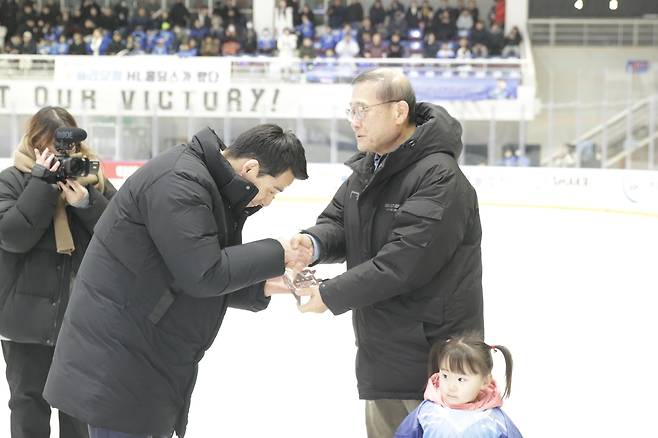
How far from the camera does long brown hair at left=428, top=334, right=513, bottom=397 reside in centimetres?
270

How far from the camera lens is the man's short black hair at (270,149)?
2496 mm

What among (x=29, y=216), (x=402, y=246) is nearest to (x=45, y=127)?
(x=29, y=216)

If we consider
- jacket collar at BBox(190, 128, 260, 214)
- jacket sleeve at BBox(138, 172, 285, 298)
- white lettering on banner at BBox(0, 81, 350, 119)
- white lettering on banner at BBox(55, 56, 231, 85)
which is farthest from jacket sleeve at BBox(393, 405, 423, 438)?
white lettering on banner at BBox(55, 56, 231, 85)

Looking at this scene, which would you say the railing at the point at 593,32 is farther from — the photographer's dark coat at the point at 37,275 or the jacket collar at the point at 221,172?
the jacket collar at the point at 221,172

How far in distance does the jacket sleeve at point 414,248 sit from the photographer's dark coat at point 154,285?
1.06ft

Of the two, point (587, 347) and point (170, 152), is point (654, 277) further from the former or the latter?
point (170, 152)

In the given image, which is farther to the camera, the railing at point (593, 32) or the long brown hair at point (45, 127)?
the railing at point (593, 32)

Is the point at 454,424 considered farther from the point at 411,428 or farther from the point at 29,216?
the point at 29,216

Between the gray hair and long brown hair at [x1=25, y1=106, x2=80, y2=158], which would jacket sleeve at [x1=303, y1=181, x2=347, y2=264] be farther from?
long brown hair at [x1=25, y1=106, x2=80, y2=158]

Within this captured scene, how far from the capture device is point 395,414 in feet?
9.82

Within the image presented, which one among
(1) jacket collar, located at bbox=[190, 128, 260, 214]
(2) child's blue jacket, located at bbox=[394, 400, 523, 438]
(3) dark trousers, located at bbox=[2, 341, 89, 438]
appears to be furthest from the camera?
(3) dark trousers, located at bbox=[2, 341, 89, 438]

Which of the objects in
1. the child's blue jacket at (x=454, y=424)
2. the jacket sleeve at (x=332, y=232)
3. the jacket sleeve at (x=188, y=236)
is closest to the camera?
the jacket sleeve at (x=188, y=236)

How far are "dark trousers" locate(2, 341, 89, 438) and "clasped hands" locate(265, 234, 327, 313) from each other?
3.05ft

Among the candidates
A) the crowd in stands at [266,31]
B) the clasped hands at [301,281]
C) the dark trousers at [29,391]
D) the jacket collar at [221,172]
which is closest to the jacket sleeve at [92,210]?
the dark trousers at [29,391]
